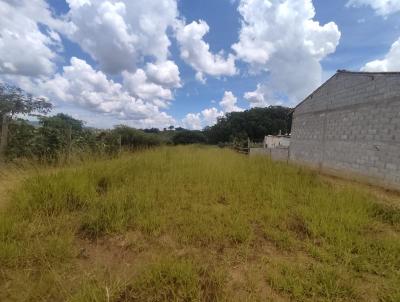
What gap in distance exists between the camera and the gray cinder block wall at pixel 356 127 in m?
7.92

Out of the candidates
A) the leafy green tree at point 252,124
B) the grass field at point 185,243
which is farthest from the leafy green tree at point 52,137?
the leafy green tree at point 252,124

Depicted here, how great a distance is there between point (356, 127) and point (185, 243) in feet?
31.5

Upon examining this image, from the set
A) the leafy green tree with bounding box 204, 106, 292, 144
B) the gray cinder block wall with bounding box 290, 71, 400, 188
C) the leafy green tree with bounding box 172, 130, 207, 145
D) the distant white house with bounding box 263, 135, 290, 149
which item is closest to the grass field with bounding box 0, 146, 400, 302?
the gray cinder block wall with bounding box 290, 71, 400, 188

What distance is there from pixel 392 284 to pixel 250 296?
1.47m

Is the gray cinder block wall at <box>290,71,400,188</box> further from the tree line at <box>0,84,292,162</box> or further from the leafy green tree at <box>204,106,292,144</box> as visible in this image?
the leafy green tree at <box>204,106,292,144</box>

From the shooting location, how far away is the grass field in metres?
2.14

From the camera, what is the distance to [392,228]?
3.86 m

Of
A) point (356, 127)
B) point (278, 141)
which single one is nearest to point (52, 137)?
point (356, 127)

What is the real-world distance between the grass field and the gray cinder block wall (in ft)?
14.4

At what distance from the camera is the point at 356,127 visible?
966 centimetres

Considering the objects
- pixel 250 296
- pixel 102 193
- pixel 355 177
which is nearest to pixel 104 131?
pixel 102 193

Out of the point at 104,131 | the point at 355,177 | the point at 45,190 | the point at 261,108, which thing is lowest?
the point at 355,177

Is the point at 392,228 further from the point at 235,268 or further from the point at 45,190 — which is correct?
the point at 45,190

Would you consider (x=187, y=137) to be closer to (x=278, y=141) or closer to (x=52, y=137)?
(x=278, y=141)
